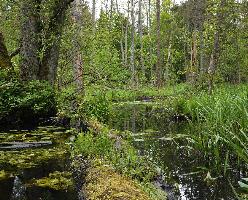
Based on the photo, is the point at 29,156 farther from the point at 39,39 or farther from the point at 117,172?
the point at 39,39

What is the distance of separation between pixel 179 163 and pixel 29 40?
6896mm

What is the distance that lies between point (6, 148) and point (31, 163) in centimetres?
130

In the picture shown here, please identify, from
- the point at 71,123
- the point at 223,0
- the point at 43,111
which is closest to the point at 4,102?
the point at 43,111

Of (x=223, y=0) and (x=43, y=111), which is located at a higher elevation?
(x=223, y=0)

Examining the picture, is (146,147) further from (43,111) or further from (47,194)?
(43,111)

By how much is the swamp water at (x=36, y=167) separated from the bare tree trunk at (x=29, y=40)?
3158 mm

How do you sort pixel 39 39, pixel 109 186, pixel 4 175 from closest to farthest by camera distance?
1. pixel 109 186
2. pixel 4 175
3. pixel 39 39

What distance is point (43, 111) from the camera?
1058 centimetres

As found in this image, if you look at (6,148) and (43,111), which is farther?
(43,111)

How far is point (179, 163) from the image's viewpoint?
621 centimetres

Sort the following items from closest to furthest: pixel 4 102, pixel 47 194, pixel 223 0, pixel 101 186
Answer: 1. pixel 101 186
2. pixel 47 194
3. pixel 4 102
4. pixel 223 0

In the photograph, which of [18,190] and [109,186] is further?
[18,190]

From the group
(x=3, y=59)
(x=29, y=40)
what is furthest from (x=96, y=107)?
(x=3, y=59)

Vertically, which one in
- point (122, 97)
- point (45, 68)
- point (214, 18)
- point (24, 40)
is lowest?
point (122, 97)
